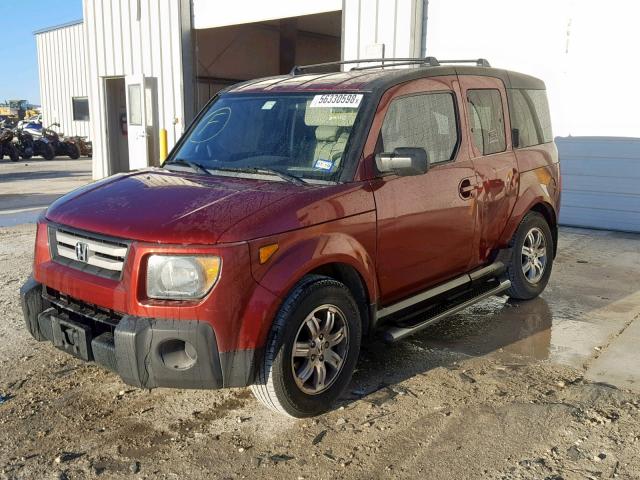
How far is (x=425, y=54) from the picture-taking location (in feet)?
33.3

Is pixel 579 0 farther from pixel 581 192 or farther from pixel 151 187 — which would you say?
pixel 151 187

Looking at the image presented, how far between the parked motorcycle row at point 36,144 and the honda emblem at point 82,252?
70.1ft

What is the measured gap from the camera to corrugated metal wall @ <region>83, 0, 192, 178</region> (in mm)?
13609

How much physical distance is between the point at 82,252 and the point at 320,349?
142cm

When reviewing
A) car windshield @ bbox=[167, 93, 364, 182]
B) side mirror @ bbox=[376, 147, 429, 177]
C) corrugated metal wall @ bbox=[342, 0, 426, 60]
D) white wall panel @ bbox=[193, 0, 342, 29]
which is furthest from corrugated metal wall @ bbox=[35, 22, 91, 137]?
side mirror @ bbox=[376, 147, 429, 177]

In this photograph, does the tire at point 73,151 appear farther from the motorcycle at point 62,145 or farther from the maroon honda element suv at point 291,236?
the maroon honda element suv at point 291,236

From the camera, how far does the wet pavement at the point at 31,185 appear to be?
1056 cm

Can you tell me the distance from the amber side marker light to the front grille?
2.23ft

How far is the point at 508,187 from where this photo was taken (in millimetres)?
5082

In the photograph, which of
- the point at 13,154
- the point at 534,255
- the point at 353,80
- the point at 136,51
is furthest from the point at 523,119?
the point at 13,154

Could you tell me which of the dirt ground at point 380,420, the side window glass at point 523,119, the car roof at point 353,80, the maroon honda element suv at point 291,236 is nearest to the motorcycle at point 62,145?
the dirt ground at point 380,420

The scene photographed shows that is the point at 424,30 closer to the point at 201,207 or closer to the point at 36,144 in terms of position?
the point at 201,207

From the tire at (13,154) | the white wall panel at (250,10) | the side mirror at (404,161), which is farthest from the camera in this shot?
the tire at (13,154)

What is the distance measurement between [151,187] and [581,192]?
7735mm
